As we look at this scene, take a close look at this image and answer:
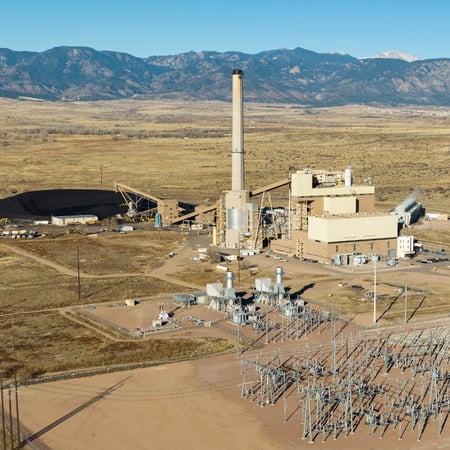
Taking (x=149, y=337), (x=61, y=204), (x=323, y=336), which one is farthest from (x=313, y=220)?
(x=61, y=204)

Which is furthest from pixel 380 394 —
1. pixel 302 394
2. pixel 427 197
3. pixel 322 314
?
pixel 427 197

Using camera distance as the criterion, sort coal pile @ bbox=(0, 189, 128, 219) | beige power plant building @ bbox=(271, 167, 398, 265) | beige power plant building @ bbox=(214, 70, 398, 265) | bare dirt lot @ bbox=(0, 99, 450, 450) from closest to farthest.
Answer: bare dirt lot @ bbox=(0, 99, 450, 450) < beige power plant building @ bbox=(271, 167, 398, 265) < beige power plant building @ bbox=(214, 70, 398, 265) < coal pile @ bbox=(0, 189, 128, 219)

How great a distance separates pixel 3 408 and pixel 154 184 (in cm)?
13688

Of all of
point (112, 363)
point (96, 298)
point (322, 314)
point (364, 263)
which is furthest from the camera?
point (364, 263)

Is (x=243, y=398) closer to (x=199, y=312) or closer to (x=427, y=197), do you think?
(x=199, y=312)

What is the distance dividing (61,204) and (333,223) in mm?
73145

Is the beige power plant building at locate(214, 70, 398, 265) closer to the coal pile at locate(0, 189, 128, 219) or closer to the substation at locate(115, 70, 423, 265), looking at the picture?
the substation at locate(115, 70, 423, 265)

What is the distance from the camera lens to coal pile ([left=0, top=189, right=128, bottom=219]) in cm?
14962

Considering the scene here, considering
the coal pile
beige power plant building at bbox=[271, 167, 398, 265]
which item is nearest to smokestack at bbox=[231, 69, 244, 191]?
beige power plant building at bbox=[271, 167, 398, 265]

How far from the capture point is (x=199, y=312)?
7925cm

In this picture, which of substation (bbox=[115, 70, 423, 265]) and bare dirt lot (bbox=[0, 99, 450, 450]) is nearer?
bare dirt lot (bbox=[0, 99, 450, 450])

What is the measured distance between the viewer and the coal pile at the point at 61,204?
5891 inches

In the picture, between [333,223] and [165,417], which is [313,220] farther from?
[165,417]

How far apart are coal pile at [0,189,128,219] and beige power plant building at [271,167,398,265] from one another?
47.8 metres
